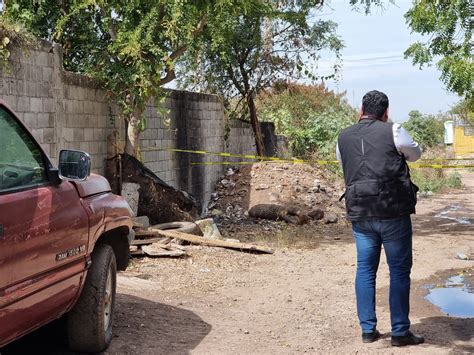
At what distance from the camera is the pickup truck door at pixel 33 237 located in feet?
12.4

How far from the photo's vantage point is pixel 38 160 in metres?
4.50

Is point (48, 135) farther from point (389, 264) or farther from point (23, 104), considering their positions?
point (389, 264)

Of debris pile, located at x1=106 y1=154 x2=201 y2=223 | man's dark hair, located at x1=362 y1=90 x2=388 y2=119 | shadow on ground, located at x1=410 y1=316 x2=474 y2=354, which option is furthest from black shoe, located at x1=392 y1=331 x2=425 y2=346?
debris pile, located at x1=106 y1=154 x2=201 y2=223

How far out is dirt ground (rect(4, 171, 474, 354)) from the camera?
5.80 meters

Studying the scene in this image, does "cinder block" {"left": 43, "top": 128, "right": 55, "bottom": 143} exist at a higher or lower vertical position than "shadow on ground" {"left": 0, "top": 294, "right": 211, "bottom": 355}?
higher

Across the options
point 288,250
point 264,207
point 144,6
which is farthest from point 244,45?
point 288,250

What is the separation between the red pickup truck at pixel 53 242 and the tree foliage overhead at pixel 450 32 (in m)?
8.35

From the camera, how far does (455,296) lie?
26.2ft

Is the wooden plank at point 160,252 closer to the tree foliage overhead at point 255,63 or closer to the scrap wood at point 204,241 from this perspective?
the scrap wood at point 204,241

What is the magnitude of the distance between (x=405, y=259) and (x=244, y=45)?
15.0 metres

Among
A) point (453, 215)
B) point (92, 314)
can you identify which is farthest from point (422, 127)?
point (92, 314)

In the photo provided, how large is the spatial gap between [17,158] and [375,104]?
278 centimetres

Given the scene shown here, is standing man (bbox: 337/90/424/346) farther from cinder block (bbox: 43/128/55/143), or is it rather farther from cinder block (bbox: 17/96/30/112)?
cinder block (bbox: 43/128/55/143)

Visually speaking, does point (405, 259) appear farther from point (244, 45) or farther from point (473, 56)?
point (244, 45)
